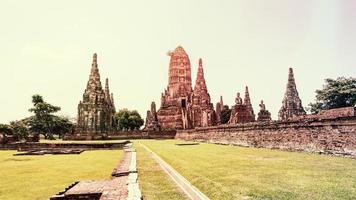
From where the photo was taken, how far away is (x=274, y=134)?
56.1 feet

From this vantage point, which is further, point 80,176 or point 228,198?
point 80,176

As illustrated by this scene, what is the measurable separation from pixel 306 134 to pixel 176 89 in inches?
2181

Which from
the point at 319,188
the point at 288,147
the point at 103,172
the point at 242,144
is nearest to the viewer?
the point at 319,188

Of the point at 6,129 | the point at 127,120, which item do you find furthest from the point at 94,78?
the point at 127,120

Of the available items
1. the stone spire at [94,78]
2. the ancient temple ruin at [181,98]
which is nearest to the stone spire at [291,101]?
the ancient temple ruin at [181,98]

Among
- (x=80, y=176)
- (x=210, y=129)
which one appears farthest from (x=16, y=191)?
(x=210, y=129)

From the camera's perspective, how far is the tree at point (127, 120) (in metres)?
80.9

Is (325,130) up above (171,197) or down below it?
above

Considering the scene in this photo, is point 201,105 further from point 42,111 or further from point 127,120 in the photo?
point 127,120

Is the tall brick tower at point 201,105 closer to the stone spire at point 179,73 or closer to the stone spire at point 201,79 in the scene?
the stone spire at point 201,79

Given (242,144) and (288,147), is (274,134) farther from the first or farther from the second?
(242,144)

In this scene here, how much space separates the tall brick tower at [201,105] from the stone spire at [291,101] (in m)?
13.6

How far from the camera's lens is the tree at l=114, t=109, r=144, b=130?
80863mm

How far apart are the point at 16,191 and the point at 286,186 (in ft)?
18.7
